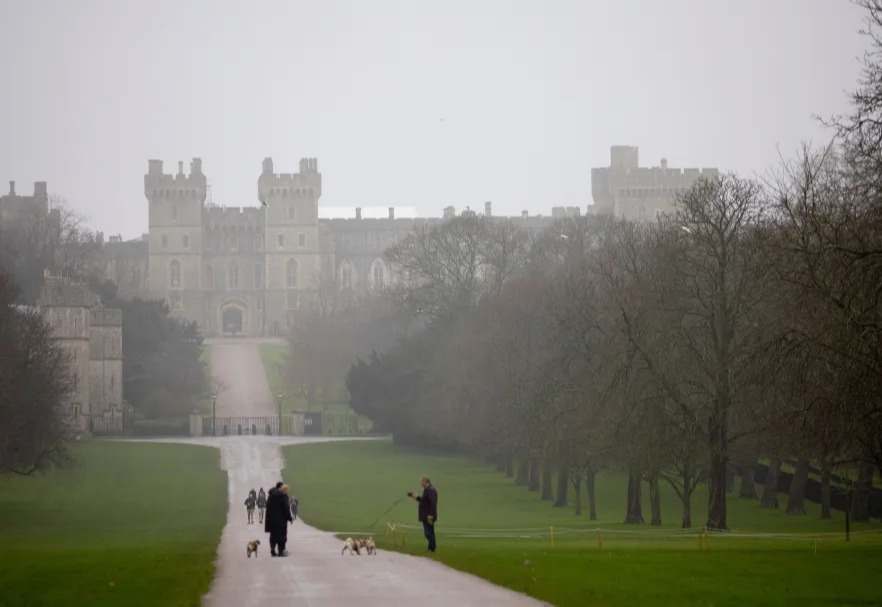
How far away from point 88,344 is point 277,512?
2225 inches

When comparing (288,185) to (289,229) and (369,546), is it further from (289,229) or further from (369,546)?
(369,546)

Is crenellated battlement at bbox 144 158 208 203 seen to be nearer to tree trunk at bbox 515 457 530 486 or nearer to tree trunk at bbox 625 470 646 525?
tree trunk at bbox 515 457 530 486

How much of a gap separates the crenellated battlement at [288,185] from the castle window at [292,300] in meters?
8.52

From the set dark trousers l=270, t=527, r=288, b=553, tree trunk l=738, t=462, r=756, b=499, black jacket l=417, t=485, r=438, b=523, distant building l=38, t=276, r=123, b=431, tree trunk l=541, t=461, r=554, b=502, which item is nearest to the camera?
dark trousers l=270, t=527, r=288, b=553

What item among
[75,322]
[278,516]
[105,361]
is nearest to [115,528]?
[278,516]

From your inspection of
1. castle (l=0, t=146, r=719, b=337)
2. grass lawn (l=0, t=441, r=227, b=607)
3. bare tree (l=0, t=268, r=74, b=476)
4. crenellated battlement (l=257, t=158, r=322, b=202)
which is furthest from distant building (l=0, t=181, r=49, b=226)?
bare tree (l=0, t=268, r=74, b=476)

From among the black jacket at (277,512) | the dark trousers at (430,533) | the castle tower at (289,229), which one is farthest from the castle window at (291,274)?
the black jacket at (277,512)

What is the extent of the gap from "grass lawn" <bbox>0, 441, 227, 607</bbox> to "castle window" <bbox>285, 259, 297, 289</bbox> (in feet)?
242

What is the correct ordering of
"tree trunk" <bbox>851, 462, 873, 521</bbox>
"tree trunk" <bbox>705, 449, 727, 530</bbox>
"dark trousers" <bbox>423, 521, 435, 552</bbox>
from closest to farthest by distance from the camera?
"dark trousers" <bbox>423, 521, 435, 552</bbox>
"tree trunk" <bbox>705, 449, 727, 530</bbox>
"tree trunk" <bbox>851, 462, 873, 521</bbox>

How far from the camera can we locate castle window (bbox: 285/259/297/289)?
147875 mm

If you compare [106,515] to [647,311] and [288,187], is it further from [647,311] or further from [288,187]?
[288,187]

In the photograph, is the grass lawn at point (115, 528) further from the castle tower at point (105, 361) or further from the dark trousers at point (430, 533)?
the castle tower at point (105, 361)

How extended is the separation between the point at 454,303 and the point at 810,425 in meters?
45.0

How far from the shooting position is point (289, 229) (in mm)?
149375
